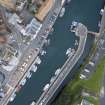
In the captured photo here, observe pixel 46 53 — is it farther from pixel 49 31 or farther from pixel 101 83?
pixel 101 83

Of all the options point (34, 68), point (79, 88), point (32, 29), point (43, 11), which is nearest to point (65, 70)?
point (79, 88)

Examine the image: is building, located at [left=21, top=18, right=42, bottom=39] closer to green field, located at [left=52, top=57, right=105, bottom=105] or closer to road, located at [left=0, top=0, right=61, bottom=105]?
road, located at [left=0, top=0, right=61, bottom=105]

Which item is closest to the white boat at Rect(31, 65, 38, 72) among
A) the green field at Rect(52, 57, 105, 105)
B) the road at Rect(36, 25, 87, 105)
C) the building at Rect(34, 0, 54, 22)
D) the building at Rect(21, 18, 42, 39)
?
the road at Rect(36, 25, 87, 105)

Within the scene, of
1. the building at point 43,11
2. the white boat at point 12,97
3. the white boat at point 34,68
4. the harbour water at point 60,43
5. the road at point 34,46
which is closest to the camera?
the road at point 34,46

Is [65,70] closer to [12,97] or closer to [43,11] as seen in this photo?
[12,97]

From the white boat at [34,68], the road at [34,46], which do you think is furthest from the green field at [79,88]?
the road at [34,46]

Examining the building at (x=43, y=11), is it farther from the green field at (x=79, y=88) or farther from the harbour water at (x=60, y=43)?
the green field at (x=79, y=88)
